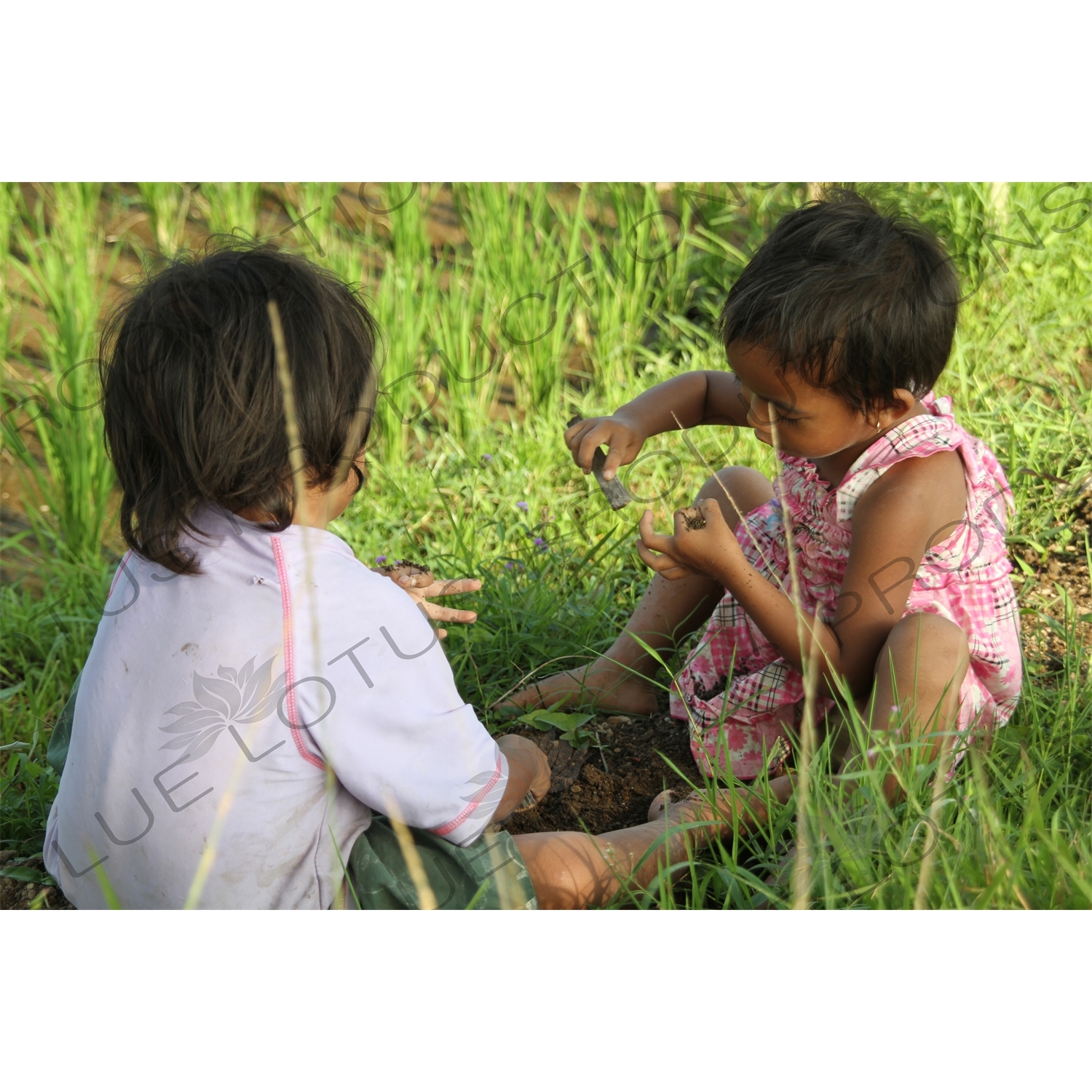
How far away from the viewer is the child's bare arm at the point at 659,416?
1883mm

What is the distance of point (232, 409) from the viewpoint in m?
1.25

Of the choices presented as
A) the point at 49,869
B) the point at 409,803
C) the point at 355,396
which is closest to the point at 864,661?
the point at 409,803

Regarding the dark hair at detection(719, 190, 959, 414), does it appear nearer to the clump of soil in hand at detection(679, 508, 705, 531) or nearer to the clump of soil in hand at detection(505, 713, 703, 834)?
the clump of soil in hand at detection(679, 508, 705, 531)

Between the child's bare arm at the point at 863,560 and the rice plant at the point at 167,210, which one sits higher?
the rice plant at the point at 167,210

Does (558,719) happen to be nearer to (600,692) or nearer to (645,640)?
(600,692)

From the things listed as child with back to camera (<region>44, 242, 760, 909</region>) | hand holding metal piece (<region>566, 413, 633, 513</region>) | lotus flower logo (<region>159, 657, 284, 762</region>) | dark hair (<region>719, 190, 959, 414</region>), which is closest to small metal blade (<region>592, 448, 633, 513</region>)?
hand holding metal piece (<region>566, 413, 633, 513</region>)

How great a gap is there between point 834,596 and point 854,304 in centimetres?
50

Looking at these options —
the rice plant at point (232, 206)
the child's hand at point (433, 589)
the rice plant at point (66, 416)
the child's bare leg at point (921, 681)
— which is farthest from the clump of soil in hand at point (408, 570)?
the rice plant at point (232, 206)

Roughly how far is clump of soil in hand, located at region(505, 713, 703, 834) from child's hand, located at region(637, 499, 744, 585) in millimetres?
338

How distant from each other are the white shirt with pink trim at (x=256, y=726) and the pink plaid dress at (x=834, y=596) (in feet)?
1.73

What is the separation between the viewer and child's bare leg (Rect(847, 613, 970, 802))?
153cm

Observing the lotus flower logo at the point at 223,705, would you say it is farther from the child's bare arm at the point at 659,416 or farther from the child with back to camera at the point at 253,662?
the child's bare arm at the point at 659,416

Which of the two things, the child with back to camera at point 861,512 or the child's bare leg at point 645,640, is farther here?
the child's bare leg at point 645,640

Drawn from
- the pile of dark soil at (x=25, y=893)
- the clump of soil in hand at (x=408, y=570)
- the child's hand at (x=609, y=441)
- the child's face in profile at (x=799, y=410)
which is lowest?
the pile of dark soil at (x=25, y=893)
